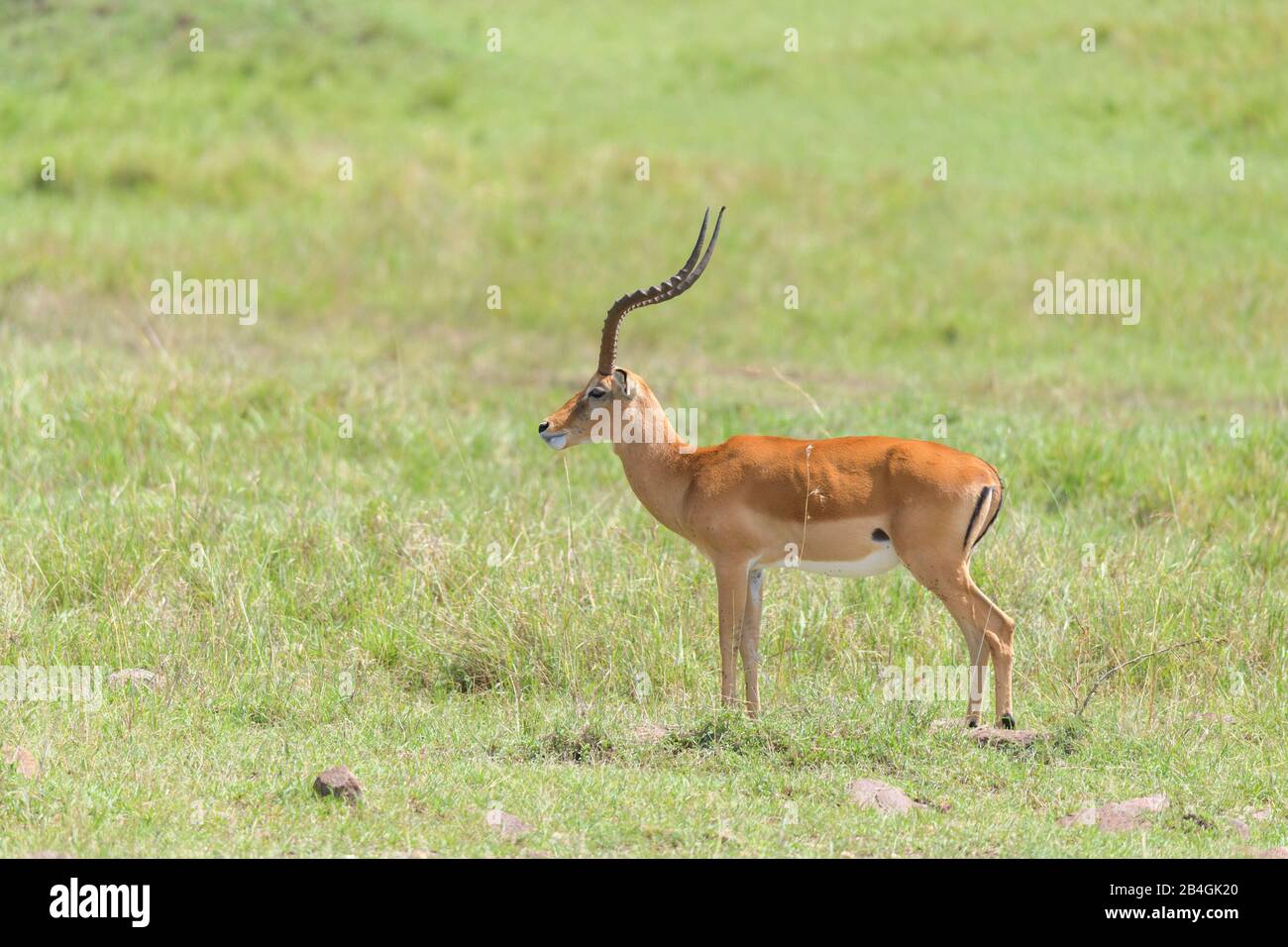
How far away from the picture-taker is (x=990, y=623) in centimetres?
655

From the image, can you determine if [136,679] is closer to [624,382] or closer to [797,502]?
[624,382]

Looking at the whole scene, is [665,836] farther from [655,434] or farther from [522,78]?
[522,78]

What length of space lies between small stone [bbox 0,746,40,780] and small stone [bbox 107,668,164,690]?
101 centimetres

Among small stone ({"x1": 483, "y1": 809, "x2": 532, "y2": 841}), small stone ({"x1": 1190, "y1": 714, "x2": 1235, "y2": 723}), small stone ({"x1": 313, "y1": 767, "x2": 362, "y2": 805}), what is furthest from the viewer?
small stone ({"x1": 1190, "y1": 714, "x2": 1235, "y2": 723})

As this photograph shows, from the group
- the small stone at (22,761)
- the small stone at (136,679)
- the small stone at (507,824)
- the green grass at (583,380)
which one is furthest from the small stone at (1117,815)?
the small stone at (136,679)

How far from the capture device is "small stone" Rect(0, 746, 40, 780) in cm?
582

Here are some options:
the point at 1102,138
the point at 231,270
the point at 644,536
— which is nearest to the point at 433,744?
the point at 644,536

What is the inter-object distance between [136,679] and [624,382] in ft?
7.83

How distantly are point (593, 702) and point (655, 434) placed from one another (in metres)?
1.18

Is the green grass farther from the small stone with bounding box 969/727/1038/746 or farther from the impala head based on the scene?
the impala head

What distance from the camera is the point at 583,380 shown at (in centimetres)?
→ 1516

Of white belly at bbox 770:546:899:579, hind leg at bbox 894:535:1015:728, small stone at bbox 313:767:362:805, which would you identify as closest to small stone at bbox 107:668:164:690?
small stone at bbox 313:767:362:805

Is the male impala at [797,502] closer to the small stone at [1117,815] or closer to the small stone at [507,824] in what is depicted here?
the small stone at [1117,815]

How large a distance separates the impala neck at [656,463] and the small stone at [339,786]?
5.69 feet
